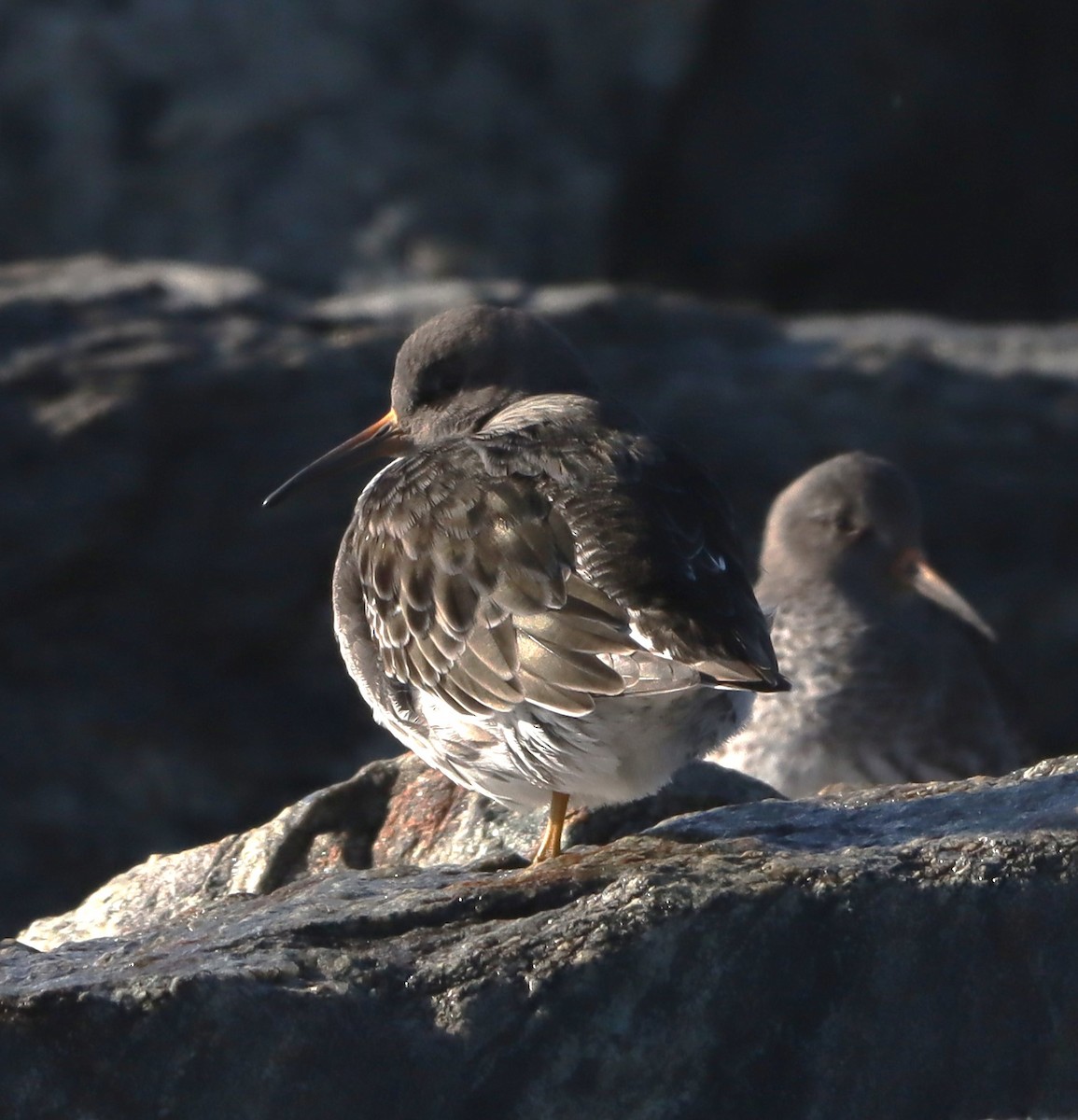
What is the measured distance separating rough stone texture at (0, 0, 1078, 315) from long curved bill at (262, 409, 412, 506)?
7.06 m

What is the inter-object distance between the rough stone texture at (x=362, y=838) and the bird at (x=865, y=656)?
99.6 inches

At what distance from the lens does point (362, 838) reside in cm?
659

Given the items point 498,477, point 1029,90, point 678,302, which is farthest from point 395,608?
point 1029,90

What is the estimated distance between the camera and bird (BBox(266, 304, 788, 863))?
203 inches

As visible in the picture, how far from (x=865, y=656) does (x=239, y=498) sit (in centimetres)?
398

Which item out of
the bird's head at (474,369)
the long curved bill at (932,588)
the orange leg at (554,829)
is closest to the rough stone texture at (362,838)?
the orange leg at (554,829)

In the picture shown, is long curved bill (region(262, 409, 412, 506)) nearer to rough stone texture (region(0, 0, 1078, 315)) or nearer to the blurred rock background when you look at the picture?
the blurred rock background

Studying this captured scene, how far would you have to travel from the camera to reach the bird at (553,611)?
203 inches

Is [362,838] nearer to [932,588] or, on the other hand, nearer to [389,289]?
[932,588]

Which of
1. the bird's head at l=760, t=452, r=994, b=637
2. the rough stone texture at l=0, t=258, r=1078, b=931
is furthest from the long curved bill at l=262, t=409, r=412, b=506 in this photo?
the rough stone texture at l=0, t=258, r=1078, b=931

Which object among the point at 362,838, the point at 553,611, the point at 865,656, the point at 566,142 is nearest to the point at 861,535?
the point at 865,656

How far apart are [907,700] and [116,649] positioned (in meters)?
4.49

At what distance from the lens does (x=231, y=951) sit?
4.55 metres

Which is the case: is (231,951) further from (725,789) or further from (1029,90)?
(1029,90)
